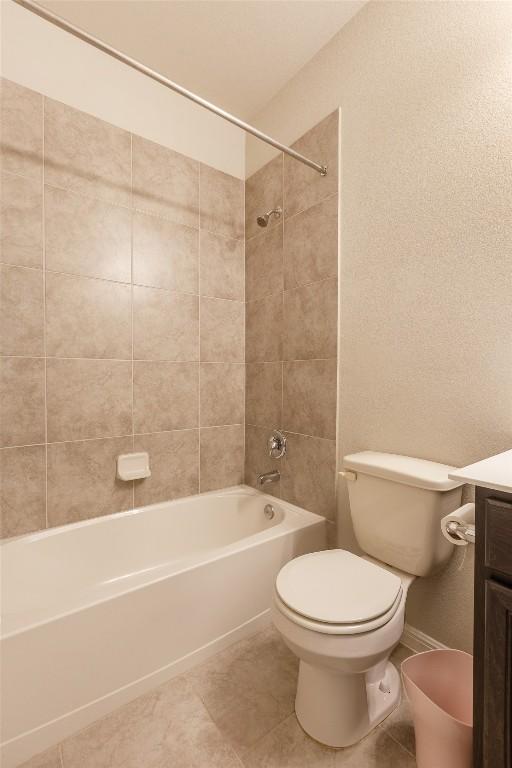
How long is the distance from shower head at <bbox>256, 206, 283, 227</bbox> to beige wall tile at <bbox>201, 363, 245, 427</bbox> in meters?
0.80

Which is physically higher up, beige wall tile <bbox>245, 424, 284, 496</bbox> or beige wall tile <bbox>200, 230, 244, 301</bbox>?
beige wall tile <bbox>200, 230, 244, 301</bbox>

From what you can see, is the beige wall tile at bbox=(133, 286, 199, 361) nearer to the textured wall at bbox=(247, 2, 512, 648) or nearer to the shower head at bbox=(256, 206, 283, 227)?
the shower head at bbox=(256, 206, 283, 227)

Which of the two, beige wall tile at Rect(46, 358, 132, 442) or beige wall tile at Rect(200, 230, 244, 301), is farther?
beige wall tile at Rect(200, 230, 244, 301)

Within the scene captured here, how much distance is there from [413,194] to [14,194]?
63.3 inches

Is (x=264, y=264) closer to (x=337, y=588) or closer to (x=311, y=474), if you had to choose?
(x=311, y=474)

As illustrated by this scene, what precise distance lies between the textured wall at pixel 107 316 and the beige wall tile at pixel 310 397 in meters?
0.42

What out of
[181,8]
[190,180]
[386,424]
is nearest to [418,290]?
[386,424]

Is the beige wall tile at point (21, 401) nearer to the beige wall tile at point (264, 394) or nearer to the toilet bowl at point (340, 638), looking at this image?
the beige wall tile at point (264, 394)

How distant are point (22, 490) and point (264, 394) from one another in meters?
1.25

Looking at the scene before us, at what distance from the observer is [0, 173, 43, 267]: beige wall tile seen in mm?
1488

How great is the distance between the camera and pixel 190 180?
6.56ft

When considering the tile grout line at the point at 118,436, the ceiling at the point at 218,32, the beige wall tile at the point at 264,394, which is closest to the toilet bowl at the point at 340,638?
the beige wall tile at the point at 264,394

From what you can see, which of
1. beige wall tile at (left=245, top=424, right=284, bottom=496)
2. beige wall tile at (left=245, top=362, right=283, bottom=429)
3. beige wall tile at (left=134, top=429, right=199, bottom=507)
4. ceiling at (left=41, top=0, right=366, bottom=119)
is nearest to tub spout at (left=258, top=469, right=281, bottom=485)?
beige wall tile at (left=245, top=424, right=284, bottom=496)

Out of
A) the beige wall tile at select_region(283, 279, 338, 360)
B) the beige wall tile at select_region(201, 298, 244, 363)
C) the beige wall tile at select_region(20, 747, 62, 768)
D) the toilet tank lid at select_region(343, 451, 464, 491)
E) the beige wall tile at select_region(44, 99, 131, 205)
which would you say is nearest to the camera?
the beige wall tile at select_region(20, 747, 62, 768)
